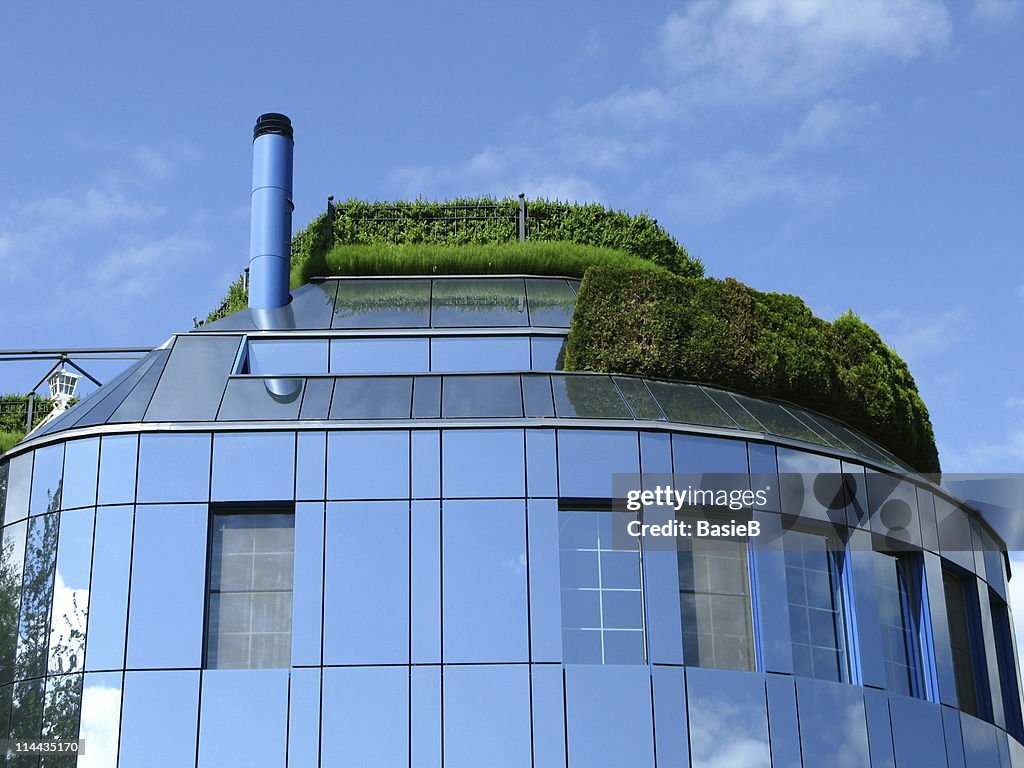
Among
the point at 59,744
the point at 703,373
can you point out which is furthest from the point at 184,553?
the point at 703,373

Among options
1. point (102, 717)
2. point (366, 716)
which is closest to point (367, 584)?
point (366, 716)

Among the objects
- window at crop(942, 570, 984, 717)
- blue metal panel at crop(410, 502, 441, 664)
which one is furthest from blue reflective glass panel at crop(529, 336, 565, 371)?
window at crop(942, 570, 984, 717)

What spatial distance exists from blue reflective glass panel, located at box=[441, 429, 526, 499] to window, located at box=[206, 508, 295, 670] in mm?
2680

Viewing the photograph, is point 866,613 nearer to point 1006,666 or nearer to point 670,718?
point 670,718

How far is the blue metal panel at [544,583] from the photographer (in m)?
20.6

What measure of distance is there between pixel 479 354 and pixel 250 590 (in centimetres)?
662

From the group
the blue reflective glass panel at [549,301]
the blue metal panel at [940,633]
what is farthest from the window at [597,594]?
the blue metal panel at [940,633]

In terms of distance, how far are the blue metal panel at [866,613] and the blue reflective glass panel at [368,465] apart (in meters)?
7.72

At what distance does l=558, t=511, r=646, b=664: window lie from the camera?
2094cm

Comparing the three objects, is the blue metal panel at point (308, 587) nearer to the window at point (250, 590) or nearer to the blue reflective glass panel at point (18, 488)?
the window at point (250, 590)

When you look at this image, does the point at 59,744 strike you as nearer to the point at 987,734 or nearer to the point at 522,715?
the point at 522,715

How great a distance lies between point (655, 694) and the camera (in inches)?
808

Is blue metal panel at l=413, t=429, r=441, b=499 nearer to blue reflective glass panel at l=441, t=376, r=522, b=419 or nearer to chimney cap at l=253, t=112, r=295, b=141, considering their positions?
blue reflective glass panel at l=441, t=376, r=522, b=419

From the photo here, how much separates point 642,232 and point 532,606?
13.8m
